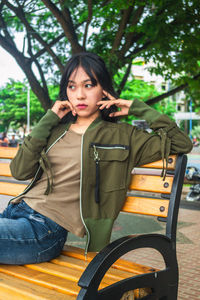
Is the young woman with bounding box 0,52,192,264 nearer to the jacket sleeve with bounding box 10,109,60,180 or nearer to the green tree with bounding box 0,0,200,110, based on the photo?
the jacket sleeve with bounding box 10,109,60,180

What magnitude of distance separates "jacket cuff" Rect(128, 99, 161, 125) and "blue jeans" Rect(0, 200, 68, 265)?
2.50 feet

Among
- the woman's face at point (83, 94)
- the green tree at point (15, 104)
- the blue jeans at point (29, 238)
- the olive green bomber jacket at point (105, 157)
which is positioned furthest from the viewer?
the green tree at point (15, 104)

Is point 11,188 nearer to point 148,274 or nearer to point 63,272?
point 63,272

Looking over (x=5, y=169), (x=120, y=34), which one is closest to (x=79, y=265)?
(x=5, y=169)

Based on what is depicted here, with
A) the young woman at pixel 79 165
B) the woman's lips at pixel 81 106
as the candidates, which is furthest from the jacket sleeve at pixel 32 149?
the woman's lips at pixel 81 106

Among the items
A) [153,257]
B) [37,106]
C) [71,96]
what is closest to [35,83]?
[153,257]

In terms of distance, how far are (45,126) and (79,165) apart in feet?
1.02

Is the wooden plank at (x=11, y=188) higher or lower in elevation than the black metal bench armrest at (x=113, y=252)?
higher

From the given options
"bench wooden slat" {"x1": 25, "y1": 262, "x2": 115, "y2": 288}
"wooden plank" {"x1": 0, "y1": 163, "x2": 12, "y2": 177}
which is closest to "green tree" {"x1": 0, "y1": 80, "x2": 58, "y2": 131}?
"wooden plank" {"x1": 0, "y1": 163, "x2": 12, "y2": 177}

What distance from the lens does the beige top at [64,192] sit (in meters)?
2.14

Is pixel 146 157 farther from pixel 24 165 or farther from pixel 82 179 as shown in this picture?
pixel 24 165

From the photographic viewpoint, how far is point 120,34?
5.25 meters

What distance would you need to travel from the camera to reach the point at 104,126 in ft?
7.55

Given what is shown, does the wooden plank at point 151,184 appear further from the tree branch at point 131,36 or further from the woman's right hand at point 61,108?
the tree branch at point 131,36
